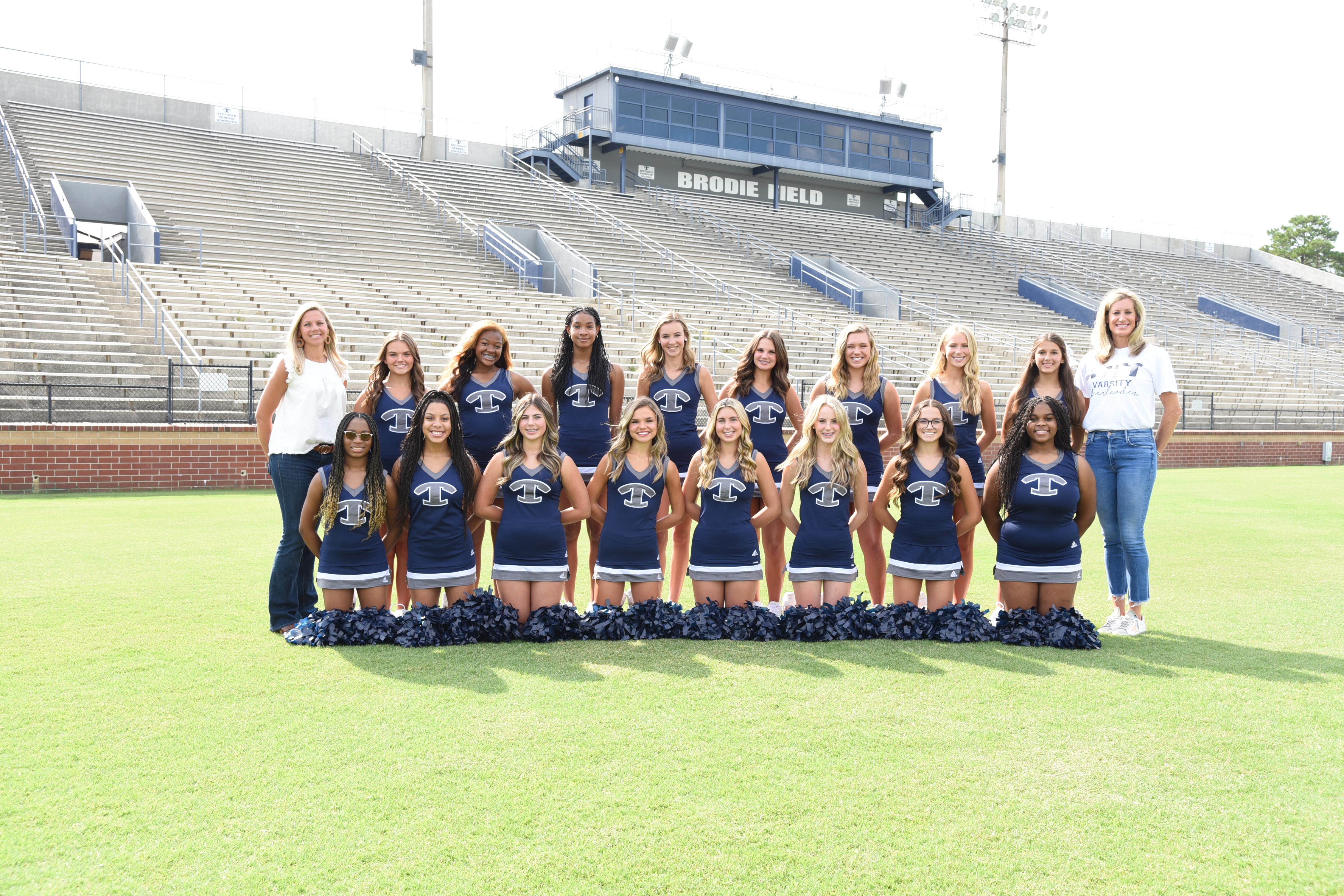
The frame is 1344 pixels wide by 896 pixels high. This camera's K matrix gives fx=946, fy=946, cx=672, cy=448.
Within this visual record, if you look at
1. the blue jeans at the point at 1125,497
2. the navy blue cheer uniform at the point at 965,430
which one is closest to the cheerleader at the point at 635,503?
the navy blue cheer uniform at the point at 965,430

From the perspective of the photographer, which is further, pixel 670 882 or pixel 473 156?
pixel 473 156

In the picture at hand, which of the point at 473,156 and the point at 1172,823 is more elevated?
the point at 473,156

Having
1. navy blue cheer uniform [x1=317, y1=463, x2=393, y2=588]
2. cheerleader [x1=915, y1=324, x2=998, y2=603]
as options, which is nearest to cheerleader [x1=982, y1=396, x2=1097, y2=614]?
cheerleader [x1=915, y1=324, x2=998, y2=603]

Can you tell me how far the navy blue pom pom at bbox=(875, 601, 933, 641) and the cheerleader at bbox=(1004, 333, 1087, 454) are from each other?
1.22 m

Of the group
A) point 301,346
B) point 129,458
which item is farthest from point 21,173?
point 301,346

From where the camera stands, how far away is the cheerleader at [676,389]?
5.62 meters

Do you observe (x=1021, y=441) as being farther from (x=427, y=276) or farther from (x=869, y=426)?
(x=427, y=276)

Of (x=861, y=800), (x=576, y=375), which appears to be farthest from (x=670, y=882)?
(x=576, y=375)

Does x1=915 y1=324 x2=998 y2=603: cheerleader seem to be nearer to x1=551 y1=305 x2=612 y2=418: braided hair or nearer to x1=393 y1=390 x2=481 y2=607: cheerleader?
x1=551 y1=305 x2=612 y2=418: braided hair

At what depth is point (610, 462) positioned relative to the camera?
5.19 m

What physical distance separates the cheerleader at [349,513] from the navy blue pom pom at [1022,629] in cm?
321

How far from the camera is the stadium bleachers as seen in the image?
16469 mm

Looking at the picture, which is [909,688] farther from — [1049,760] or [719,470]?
[719,470]

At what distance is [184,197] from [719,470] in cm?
2238
